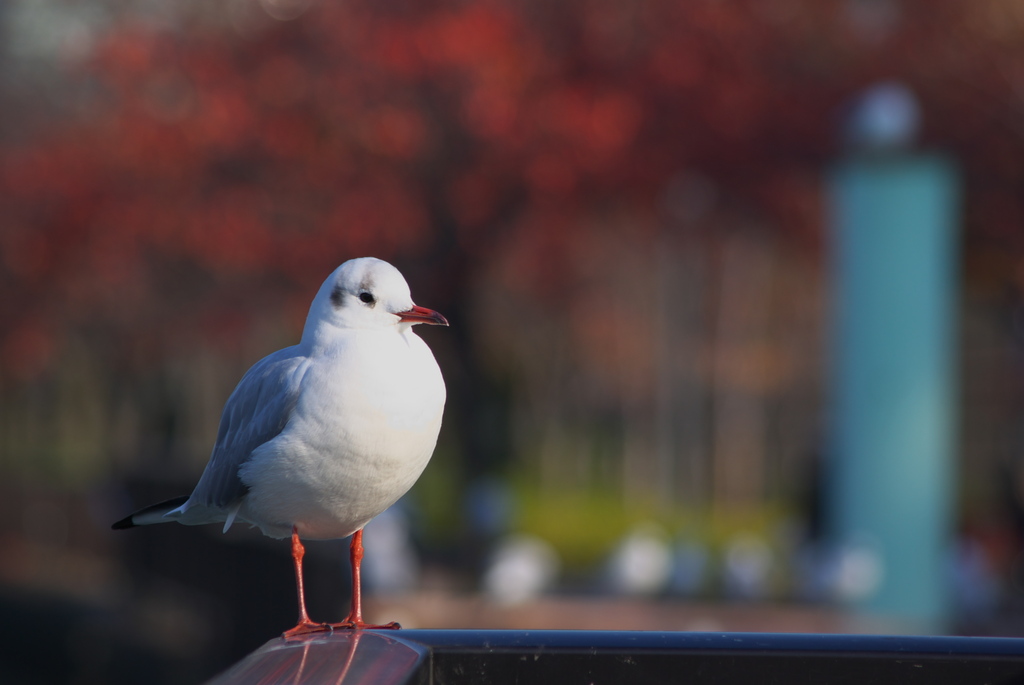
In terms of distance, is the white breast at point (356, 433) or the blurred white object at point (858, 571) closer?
the white breast at point (356, 433)

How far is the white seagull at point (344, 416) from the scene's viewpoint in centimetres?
180

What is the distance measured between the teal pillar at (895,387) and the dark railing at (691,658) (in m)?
5.67

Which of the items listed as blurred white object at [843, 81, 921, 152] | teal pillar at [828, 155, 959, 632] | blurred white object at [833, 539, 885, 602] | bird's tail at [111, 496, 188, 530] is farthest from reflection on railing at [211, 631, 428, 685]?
blurred white object at [843, 81, 921, 152]

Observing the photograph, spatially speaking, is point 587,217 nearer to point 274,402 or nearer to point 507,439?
point 274,402

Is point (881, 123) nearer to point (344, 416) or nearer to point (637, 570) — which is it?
point (637, 570)

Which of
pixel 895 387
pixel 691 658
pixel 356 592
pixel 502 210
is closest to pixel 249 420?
pixel 356 592

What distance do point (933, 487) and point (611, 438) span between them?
19.1 meters

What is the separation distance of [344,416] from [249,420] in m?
0.33

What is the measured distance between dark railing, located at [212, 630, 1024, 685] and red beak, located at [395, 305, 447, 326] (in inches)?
19.7

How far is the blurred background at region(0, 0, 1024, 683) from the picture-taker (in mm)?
7484

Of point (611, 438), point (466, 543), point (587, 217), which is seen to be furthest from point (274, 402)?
point (611, 438)

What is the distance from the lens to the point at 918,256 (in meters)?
7.46

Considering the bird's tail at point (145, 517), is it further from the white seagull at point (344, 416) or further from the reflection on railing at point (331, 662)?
the reflection on railing at point (331, 662)

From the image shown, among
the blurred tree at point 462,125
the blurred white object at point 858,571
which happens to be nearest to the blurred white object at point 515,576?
the blurred tree at point 462,125
